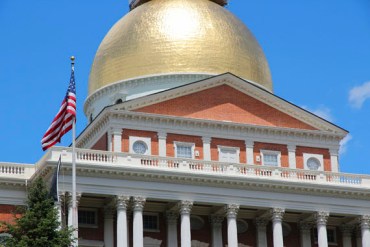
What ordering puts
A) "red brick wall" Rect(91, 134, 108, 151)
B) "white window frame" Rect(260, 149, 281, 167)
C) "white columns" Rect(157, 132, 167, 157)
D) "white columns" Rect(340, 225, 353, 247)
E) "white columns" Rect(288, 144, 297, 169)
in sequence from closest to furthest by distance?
"white columns" Rect(157, 132, 167, 157) < "red brick wall" Rect(91, 134, 108, 151) < "white columns" Rect(340, 225, 353, 247) < "white window frame" Rect(260, 149, 281, 167) < "white columns" Rect(288, 144, 297, 169)

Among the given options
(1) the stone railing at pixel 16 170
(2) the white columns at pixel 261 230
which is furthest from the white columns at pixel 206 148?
(1) the stone railing at pixel 16 170

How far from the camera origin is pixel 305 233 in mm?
68375

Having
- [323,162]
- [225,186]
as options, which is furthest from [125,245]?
[323,162]

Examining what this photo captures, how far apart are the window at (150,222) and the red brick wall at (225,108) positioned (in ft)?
21.7

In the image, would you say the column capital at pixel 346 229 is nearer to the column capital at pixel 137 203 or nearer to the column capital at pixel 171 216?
the column capital at pixel 171 216

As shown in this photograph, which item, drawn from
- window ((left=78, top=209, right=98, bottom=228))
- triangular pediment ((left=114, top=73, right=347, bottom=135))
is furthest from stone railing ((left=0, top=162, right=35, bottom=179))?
triangular pediment ((left=114, top=73, right=347, bottom=135))

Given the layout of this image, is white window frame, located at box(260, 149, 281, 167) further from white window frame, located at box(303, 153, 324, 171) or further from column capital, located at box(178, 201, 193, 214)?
column capital, located at box(178, 201, 193, 214)

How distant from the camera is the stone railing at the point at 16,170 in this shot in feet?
211

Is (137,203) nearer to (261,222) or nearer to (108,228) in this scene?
(108,228)

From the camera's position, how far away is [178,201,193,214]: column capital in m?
63.5

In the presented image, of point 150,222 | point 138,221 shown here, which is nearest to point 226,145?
point 150,222

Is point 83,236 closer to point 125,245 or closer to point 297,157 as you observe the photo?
point 125,245

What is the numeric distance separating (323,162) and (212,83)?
8440mm

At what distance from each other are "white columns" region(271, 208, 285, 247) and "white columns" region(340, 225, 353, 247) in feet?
18.0
